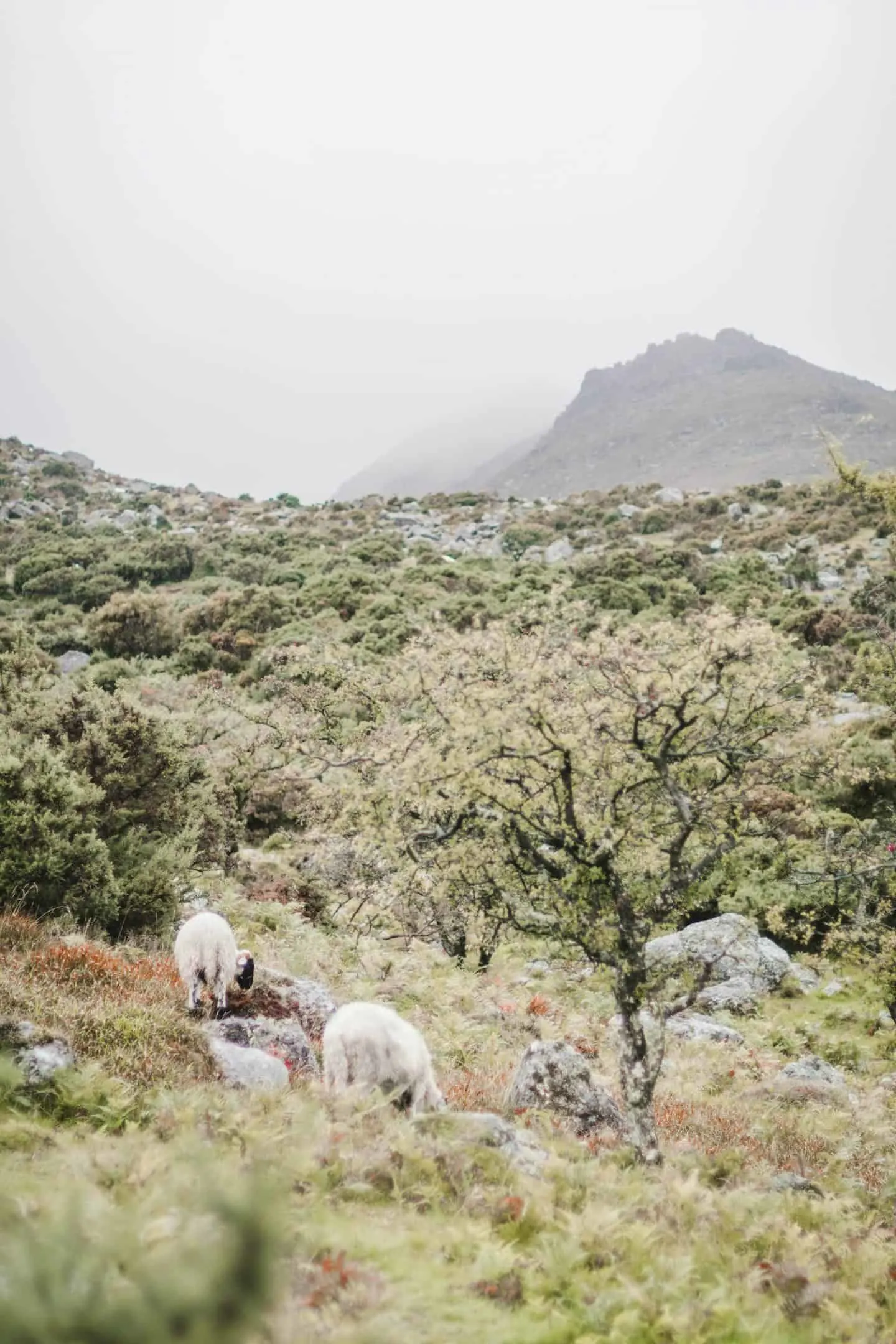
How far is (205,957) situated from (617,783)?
5.33m

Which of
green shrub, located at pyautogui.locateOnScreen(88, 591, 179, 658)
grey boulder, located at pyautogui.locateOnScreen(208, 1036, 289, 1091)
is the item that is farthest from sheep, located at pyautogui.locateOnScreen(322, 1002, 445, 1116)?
green shrub, located at pyautogui.locateOnScreen(88, 591, 179, 658)

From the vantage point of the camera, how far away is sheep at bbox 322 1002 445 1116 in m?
7.35

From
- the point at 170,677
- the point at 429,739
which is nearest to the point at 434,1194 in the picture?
the point at 429,739

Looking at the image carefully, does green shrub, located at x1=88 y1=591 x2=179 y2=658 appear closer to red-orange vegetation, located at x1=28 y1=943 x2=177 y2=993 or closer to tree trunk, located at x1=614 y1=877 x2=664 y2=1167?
red-orange vegetation, located at x1=28 y1=943 x2=177 y2=993

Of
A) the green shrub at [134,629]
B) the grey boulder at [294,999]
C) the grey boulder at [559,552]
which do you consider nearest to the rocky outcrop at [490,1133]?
the grey boulder at [294,999]

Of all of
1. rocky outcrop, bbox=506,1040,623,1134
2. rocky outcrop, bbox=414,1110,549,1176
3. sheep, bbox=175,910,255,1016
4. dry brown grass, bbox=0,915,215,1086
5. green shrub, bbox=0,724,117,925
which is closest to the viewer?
rocky outcrop, bbox=414,1110,549,1176

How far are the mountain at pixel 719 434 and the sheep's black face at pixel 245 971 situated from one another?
4043 inches

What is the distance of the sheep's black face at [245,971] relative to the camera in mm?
9797

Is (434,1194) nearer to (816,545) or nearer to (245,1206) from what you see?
(245,1206)

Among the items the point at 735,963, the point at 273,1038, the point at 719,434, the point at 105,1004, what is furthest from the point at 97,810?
the point at 719,434

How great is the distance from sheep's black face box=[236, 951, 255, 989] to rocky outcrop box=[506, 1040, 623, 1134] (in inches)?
138

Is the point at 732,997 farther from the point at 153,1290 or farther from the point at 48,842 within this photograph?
the point at 153,1290

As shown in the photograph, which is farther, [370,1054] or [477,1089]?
[477,1089]

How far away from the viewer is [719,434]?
449 feet
